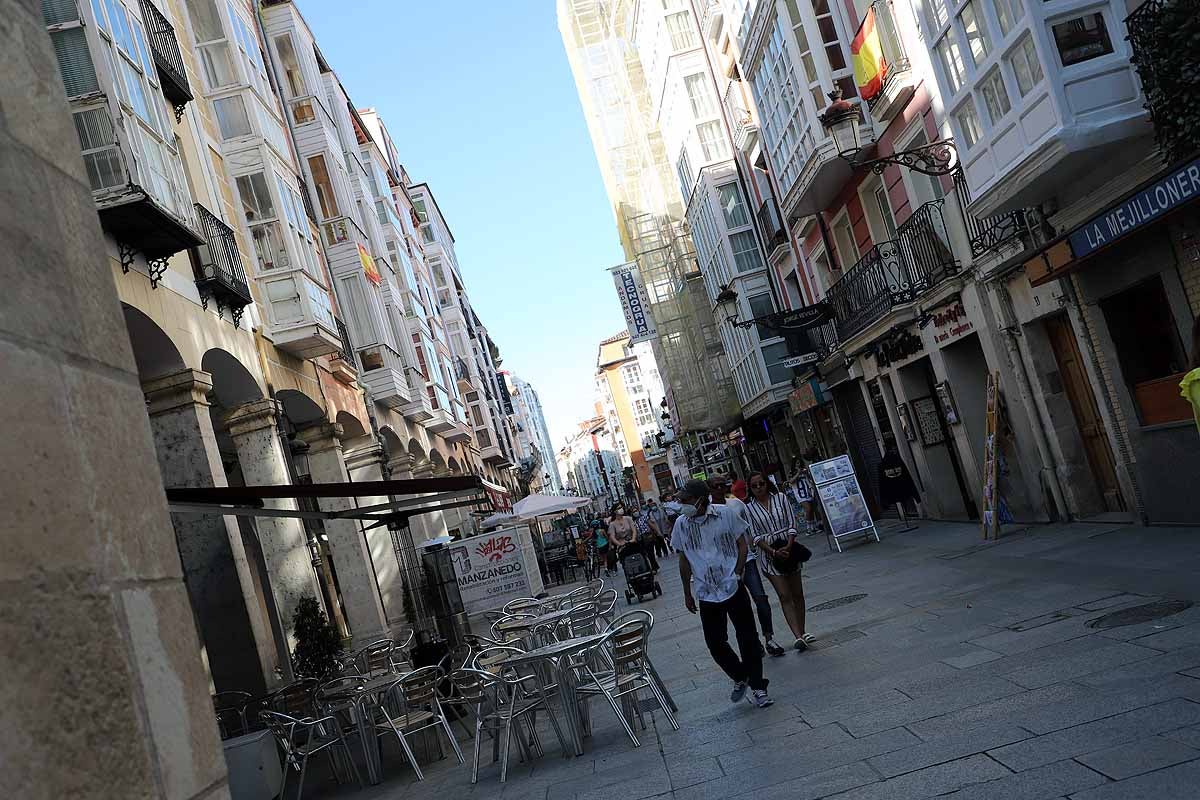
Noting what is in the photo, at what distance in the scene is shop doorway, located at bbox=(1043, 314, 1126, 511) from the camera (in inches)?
596

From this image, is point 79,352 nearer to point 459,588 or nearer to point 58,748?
point 58,748

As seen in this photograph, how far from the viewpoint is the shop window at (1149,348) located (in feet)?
40.4

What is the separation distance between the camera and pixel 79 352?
213cm

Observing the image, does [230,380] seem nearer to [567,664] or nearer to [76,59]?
[76,59]

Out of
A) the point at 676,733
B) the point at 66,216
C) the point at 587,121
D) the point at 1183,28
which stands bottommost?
the point at 676,733

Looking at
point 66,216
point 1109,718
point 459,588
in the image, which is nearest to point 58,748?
point 66,216

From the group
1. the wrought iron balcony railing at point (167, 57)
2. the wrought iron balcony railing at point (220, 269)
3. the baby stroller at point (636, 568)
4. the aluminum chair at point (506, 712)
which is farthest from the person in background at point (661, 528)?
the aluminum chair at point (506, 712)

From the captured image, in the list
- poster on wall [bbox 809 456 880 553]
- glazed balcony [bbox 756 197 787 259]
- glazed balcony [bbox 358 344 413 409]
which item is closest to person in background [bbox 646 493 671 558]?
glazed balcony [bbox 756 197 787 259]

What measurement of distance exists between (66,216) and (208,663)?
1234 centimetres

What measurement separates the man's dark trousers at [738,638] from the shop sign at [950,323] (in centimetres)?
1037

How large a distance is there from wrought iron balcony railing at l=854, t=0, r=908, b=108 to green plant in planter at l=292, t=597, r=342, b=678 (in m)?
12.4

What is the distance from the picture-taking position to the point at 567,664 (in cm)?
880

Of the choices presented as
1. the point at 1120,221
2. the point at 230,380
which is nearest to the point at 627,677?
the point at 1120,221

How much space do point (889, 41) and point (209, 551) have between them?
13.4 meters
